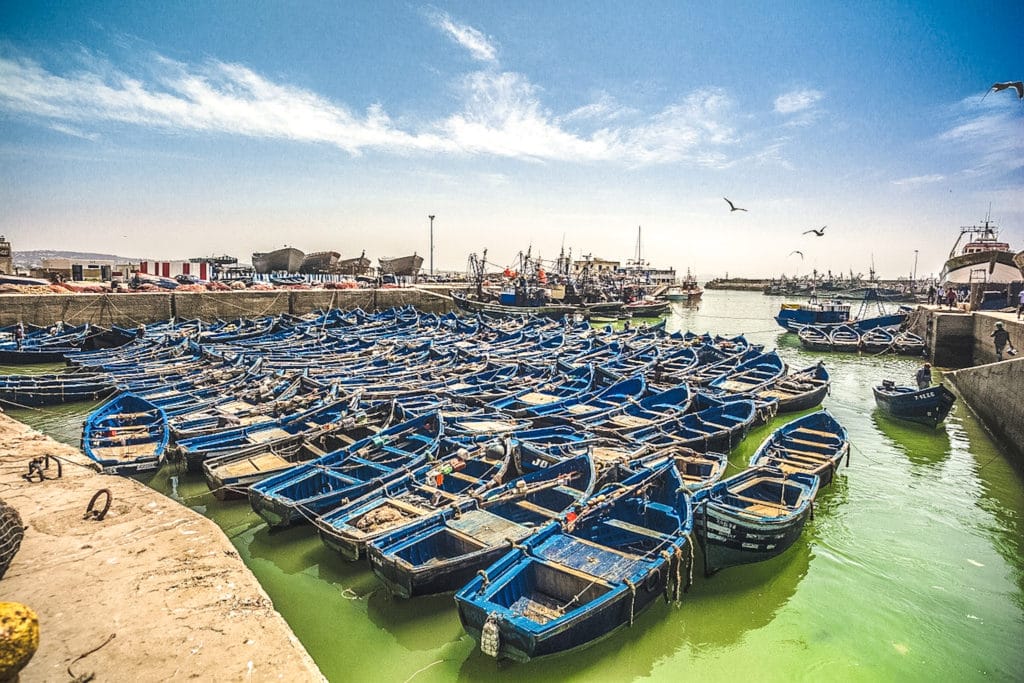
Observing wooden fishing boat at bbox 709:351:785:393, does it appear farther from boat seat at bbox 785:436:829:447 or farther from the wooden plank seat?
the wooden plank seat

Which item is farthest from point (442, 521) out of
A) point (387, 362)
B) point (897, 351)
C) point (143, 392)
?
point (897, 351)

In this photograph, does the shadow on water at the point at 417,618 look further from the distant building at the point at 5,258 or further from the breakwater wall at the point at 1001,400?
the distant building at the point at 5,258

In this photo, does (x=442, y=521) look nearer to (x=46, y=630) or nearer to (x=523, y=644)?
(x=523, y=644)

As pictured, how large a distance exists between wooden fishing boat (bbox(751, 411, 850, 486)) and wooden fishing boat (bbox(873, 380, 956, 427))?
6669 millimetres

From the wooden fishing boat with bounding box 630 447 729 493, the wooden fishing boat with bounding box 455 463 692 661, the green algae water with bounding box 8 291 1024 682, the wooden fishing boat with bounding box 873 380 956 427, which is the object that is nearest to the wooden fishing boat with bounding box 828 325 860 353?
the wooden fishing boat with bounding box 873 380 956 427

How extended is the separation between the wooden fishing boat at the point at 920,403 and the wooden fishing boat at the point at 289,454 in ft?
58.2

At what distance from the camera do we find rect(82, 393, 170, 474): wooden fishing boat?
39.0 feet

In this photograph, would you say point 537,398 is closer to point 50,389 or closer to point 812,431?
point 812,431

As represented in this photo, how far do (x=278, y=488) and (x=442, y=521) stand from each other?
3634 mm

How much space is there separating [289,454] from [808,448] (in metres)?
13.2

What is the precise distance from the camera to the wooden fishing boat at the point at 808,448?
12477mm

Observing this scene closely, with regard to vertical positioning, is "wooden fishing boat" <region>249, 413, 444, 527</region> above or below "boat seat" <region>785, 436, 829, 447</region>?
below

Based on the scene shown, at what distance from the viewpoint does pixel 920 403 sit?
18.9 metres

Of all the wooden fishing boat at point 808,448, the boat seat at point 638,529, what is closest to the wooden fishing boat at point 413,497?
the boat seat at point 638,529
